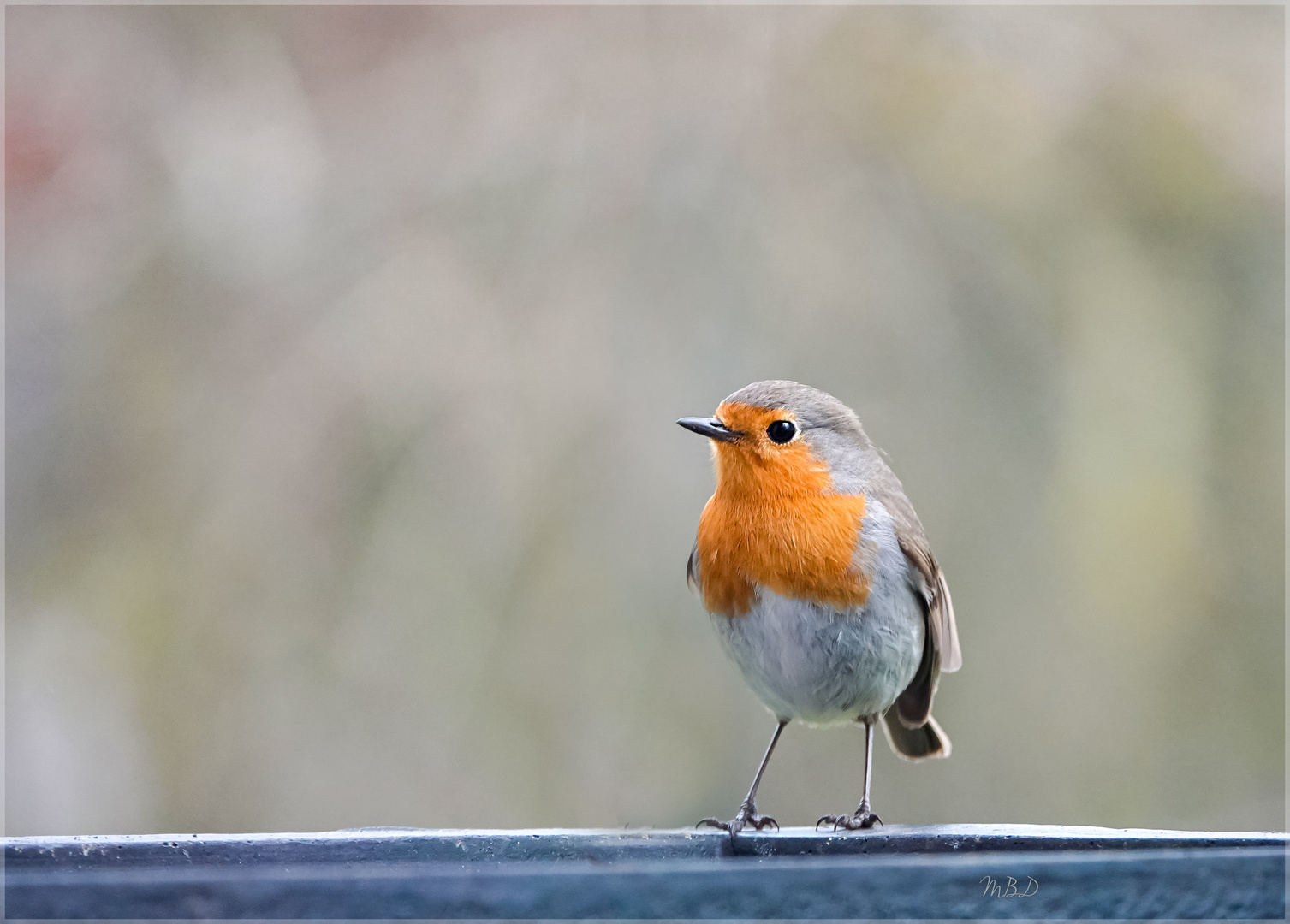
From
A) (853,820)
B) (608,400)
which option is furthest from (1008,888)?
(608,400)

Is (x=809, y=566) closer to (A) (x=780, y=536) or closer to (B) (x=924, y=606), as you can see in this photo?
(A) (x=780, y=536)

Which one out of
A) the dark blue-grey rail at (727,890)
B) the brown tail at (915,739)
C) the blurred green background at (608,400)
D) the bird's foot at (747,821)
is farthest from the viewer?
the blurred green background at (608,400)

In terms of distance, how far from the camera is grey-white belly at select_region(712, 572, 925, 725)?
2.92 meters

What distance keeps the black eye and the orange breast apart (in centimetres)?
2

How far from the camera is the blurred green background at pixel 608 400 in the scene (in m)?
3.96

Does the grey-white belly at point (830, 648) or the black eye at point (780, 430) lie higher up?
the black eye at point (780, 430)

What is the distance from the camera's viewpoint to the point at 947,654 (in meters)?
3.32

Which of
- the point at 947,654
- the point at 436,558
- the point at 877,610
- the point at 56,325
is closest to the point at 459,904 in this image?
the point at 877,610

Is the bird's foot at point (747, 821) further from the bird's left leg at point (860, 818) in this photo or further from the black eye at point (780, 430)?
the black eye at point (780, 430)

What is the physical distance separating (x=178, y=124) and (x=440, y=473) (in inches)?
60.5

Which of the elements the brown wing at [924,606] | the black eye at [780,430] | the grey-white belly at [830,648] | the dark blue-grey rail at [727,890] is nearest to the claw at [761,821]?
the grey-white belly at [830,648]

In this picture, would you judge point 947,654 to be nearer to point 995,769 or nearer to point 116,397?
point 995,769

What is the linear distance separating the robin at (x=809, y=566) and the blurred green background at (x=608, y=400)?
92cm

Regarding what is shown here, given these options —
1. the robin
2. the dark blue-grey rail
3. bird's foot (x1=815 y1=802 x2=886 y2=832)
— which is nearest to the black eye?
the robin
